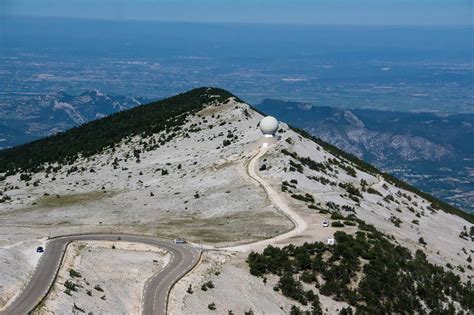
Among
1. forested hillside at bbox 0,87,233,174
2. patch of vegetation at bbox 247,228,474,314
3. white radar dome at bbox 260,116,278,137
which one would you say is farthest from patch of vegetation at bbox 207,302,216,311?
forested hillside at bbox 0,87,233,174

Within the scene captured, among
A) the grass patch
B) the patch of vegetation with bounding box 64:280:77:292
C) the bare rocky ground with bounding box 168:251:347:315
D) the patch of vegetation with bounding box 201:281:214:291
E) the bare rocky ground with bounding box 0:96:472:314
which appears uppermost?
the patch of vegetation with bounding box 64:280:77:292

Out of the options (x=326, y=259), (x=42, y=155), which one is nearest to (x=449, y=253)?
(x=326, y=259)

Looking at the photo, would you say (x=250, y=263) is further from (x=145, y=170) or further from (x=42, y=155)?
(x=42, y=155)

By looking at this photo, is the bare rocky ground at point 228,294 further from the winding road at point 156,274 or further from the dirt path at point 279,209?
the dirt path at point 279,209

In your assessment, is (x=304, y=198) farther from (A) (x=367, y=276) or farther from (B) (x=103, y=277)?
(B) (x=103, y=277)

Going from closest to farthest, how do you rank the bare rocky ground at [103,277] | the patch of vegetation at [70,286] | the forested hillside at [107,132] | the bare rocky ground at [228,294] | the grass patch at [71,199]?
1. the bare rocky ground at [103,277]
2. the patch of vegetation at [70,286]
3. the bare rocky ground at [228,294]
4. the grass patch at [71,199]
5. the forested hillside at [107,132]

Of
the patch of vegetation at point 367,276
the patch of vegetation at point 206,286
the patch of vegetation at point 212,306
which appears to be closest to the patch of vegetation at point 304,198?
the patch of vegetation at point 367,276

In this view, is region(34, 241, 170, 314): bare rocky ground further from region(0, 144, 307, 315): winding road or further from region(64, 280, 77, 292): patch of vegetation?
region(0, 144, 307, 315): winding road
